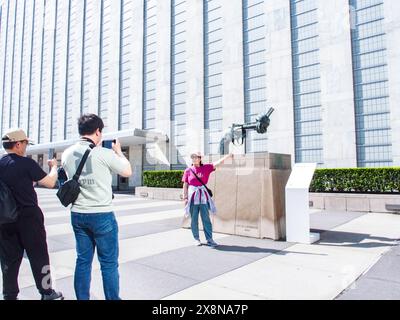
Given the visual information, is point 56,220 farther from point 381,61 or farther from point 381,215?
point 381,61

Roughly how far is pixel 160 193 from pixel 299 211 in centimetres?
1144

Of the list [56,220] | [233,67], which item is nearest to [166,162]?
[233,67]

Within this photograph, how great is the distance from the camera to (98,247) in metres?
2.89

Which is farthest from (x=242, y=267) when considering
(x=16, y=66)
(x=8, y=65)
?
(x=8, y=65)

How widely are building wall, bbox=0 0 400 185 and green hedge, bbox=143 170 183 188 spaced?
3.31m

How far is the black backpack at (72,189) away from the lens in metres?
2.82

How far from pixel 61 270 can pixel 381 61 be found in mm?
15621

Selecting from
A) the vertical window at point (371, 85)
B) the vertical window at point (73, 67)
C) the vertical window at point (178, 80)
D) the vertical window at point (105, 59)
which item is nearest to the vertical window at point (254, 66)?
the vertical window at point (371, 85)

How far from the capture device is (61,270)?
4.48m

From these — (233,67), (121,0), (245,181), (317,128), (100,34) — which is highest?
(121,0)

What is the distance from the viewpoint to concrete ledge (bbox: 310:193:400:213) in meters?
10.6

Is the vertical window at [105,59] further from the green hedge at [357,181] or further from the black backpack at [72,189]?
the black backpack at [72,189]

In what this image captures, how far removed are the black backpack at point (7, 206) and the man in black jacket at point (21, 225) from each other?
0.05m
